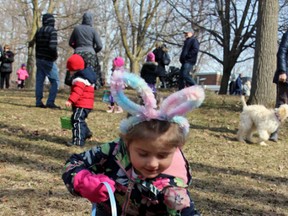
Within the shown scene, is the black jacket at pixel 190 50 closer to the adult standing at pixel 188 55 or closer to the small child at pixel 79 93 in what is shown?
the adult standing at pixel 188 55

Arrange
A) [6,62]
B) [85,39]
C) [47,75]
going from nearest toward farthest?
[85,39] < [47,75] < [6,62]

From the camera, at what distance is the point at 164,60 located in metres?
13.7

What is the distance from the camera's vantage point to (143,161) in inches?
73.8

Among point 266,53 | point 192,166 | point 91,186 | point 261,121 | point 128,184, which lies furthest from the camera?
point 266,53

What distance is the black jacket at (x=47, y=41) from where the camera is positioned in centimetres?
824

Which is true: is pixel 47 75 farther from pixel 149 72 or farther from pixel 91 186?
pixel 91 186

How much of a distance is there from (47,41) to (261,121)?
433 cm

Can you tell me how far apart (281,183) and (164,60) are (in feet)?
30.3

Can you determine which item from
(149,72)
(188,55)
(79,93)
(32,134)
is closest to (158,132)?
(79,93)

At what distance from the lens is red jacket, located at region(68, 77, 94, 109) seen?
529 centimetres

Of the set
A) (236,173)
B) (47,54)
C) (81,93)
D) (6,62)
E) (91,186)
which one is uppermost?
(47,54)

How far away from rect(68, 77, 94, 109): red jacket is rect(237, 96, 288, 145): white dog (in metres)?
2.67

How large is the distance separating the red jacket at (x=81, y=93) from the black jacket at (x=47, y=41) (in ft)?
10.3

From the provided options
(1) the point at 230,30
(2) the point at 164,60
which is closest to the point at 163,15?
(1) the point at 230,30
